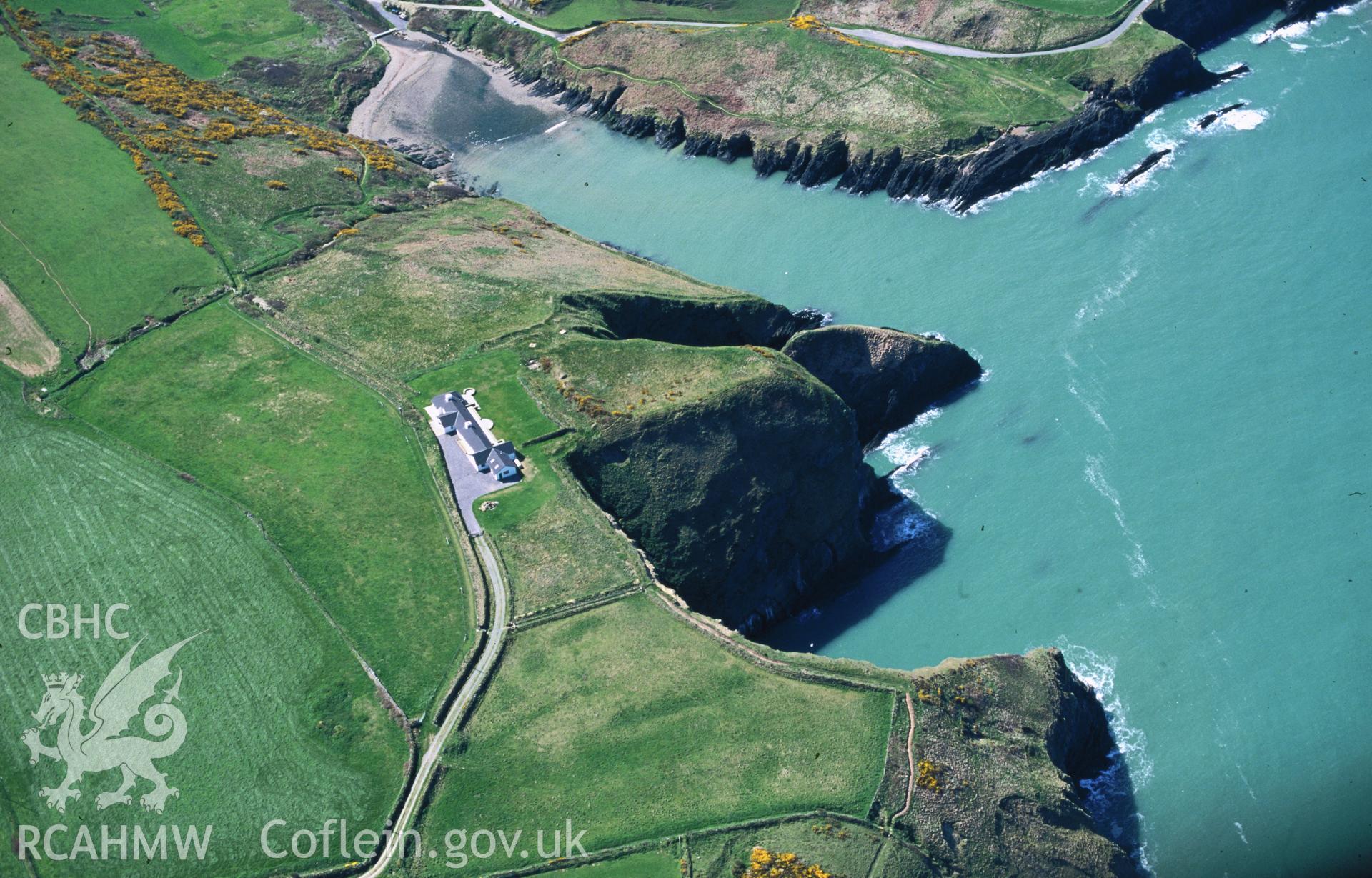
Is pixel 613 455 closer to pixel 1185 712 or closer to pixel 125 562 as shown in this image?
pixel 125 562

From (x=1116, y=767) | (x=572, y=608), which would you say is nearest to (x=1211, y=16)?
(x=1116, y=767)

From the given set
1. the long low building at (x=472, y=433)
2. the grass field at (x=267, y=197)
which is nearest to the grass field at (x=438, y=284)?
the grass field at (x=267, y=197)

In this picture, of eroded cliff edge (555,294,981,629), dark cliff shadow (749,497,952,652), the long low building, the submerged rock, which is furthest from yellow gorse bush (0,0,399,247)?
the submerged rock

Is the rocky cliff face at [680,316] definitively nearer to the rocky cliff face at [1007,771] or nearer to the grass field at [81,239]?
the grass field at [81,239]

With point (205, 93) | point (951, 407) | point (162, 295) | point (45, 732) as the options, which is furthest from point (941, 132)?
point (45, 732)

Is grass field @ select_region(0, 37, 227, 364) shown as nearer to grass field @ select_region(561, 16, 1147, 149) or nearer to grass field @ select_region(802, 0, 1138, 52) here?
grass field @ select_region(561, 16, 1147, 149)

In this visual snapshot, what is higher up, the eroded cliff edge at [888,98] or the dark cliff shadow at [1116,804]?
the eroded cliff edge at [888,98]

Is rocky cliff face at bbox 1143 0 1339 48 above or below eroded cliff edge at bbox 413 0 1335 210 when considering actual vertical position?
above
